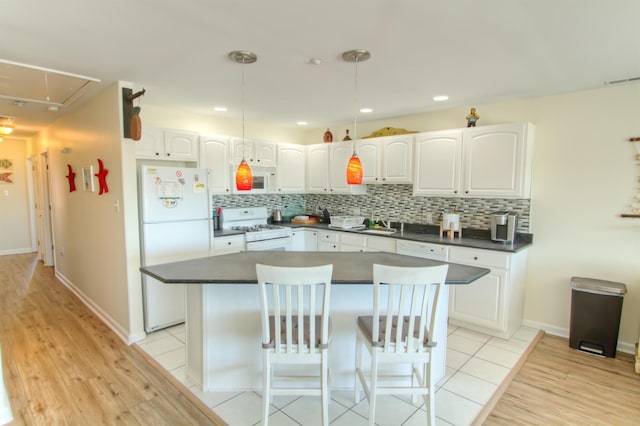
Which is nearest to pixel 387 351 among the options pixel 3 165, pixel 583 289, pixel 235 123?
pixel 583 289

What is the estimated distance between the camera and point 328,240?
15.4 ft

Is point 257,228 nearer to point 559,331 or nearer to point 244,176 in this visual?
point 244,176

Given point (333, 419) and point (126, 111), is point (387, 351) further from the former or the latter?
point (126, 111)

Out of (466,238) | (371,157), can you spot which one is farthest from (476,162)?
(371,157)

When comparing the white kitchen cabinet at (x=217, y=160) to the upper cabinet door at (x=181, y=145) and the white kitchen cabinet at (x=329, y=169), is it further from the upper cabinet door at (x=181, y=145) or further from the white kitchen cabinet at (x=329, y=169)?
the white kitchen cabinet at (x=329, y=169)

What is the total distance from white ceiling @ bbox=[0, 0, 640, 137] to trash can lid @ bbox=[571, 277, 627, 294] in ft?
5.79

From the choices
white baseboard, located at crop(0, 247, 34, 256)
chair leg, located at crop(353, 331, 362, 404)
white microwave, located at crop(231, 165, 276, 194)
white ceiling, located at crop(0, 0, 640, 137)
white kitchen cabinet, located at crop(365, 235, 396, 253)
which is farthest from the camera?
white baseboard, located at crop(0, 247, 34, 256)

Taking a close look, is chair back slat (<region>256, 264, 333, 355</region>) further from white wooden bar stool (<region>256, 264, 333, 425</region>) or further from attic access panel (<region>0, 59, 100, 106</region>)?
attic access panel (<region>0, 59, 100, 106</region>)

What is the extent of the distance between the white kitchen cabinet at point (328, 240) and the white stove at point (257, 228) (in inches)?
16.8

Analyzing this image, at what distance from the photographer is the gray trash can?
2.94 meters

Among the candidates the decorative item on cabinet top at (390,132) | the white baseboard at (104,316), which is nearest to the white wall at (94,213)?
the white baseboard at (104,316)

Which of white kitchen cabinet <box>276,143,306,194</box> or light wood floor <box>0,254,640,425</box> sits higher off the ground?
white kitchen cabinet <box>276,143,306,194</box>

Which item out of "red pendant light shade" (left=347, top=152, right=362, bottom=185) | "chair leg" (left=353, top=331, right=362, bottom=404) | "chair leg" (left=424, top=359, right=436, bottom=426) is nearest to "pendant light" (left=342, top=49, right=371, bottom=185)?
"red pendant light shade" (left=347, top=152, right=362, bottom=185)

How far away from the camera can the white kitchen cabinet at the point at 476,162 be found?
336cm
